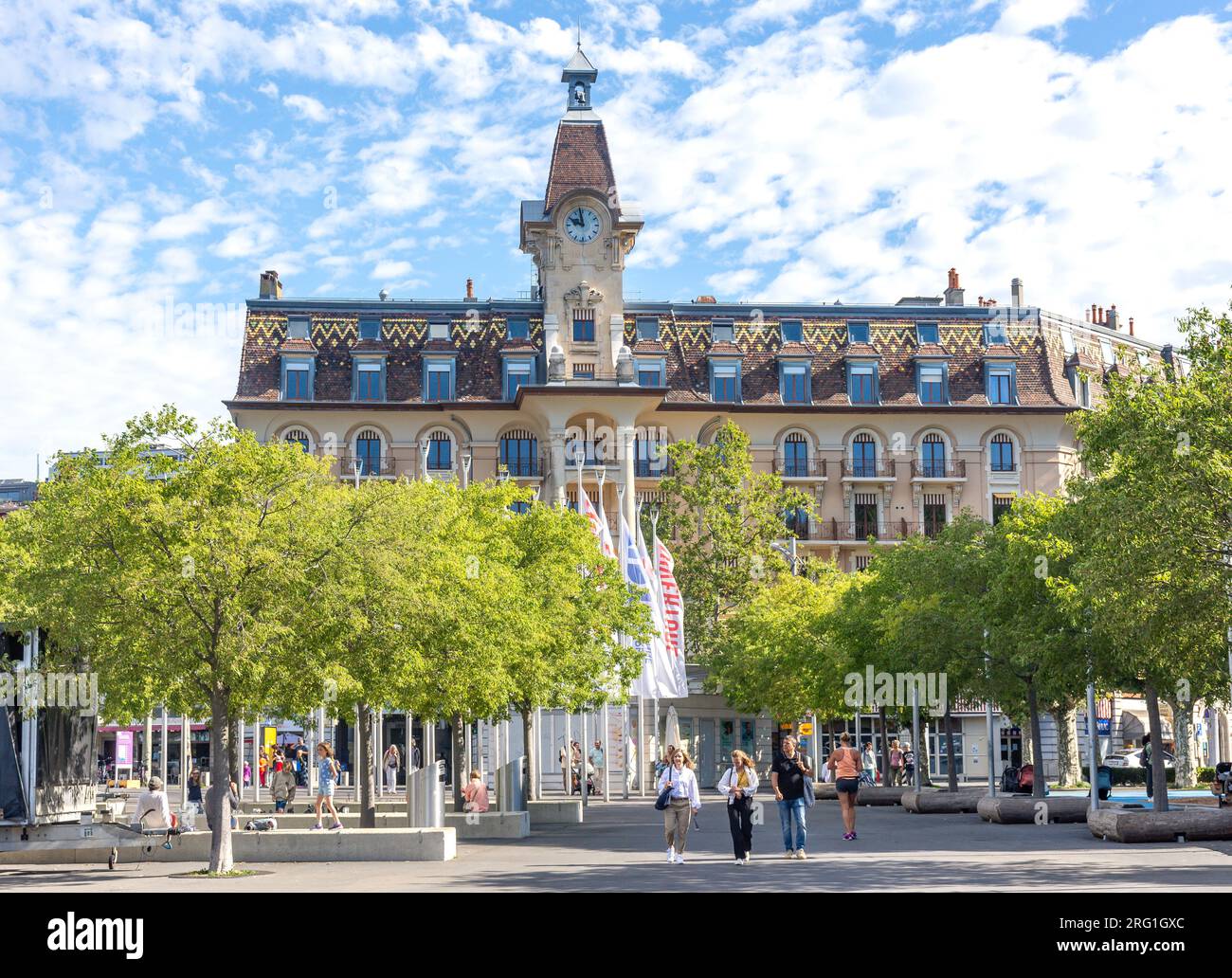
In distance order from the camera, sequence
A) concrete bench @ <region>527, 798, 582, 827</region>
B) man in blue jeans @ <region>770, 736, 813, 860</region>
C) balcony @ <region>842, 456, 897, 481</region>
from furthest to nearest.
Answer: balcony @ <region>842, 456, 897, 481</region> → concrete bench @ <region>527, 798, 582, 827</region> → man in blue jeans @ <region>770, 736, 813, 860</region>

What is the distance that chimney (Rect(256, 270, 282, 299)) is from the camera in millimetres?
86500

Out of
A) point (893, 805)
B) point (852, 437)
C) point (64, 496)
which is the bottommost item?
point (893, 805)

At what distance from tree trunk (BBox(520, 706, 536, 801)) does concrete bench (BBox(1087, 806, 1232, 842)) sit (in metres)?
15.4

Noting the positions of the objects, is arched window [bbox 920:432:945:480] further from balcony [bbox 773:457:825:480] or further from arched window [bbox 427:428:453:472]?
arched window [bbox 427:428:453:472]

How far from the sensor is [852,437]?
264ft

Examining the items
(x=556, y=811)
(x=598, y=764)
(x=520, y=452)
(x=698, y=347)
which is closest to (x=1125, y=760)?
(x=598, y=764)

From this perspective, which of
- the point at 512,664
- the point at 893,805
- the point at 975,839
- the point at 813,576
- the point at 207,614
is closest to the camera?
the point at 207,614

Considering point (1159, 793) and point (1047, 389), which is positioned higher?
point (1047, 389)

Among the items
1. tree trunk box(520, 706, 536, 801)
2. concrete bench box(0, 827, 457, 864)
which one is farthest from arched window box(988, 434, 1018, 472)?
concrete bench box(0, 827, 457, 864)

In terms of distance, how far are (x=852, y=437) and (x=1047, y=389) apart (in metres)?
9.93

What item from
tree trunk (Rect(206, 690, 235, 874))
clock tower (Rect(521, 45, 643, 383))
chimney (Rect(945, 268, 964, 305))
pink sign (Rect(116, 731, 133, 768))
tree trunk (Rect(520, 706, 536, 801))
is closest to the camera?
tree trunk (Rect(206, 690, 235, 874))

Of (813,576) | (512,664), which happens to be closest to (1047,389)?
(813,576)

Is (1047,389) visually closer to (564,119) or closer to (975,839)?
(564,119)

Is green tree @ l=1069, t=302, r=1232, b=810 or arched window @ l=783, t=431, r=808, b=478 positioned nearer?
green tree @ l=1069, t=302, r=1232, b=810
